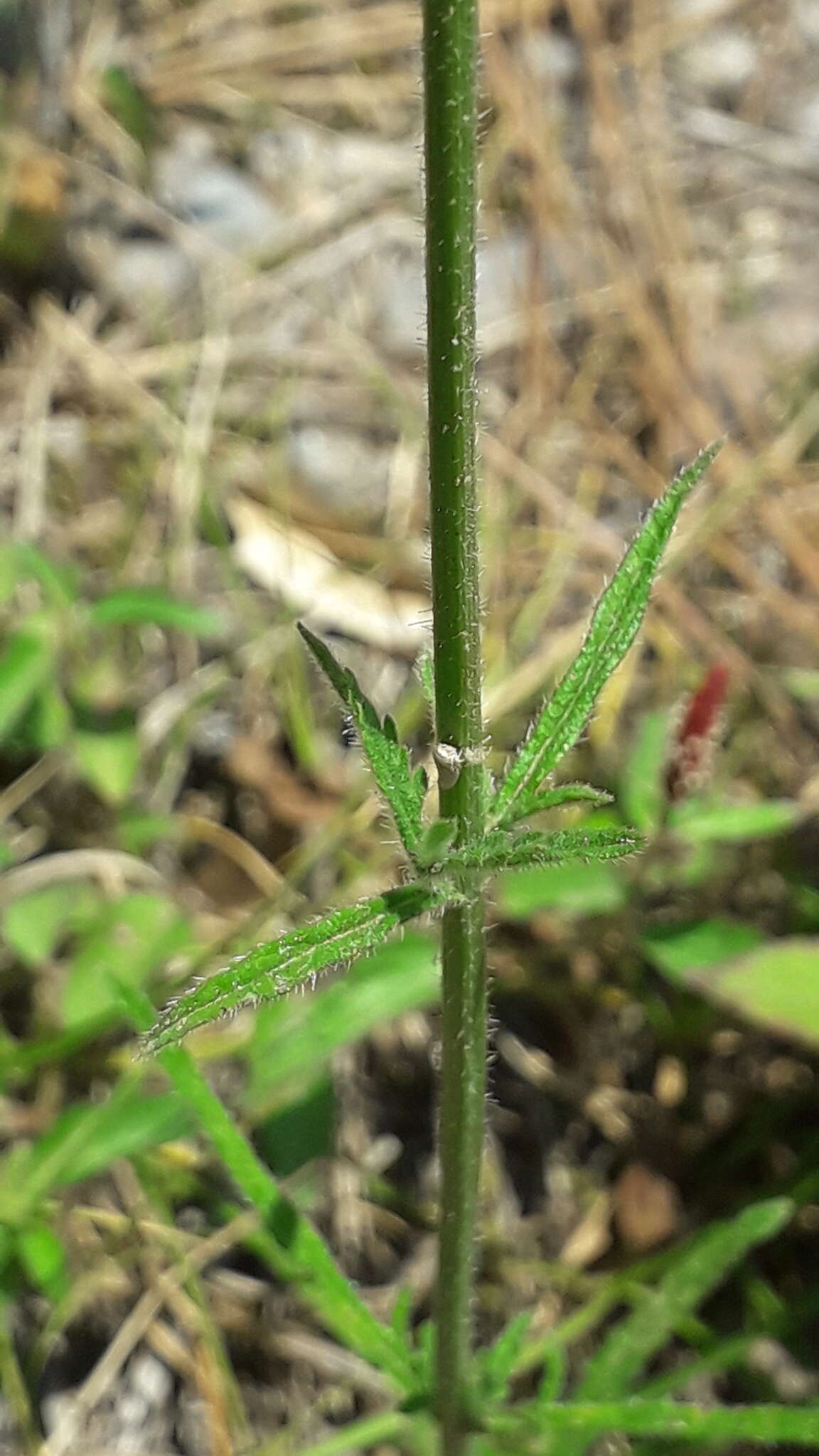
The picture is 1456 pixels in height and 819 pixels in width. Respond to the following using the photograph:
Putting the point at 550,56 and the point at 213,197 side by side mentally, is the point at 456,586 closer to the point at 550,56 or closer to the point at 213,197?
the point at 213,197

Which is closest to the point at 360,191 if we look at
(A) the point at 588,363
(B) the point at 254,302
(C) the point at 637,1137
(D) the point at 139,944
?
(B) the point at 254,302

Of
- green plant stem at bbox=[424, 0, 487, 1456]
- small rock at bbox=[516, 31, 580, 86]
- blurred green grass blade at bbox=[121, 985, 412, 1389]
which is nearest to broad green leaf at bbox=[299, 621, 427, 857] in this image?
green plant stem at bbox=[424, 0, 487, 1456]

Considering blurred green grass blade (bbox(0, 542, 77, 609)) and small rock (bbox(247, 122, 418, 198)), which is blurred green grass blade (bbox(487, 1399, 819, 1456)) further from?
small rock (bbox(247, 122, 418, 198))

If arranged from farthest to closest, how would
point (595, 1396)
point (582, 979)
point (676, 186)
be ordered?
point (676, 186)
point (582, 979)
point (595, 1396)

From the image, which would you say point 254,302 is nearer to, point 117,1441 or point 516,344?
point 516,344

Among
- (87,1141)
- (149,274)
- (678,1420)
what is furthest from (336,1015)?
(149,274)

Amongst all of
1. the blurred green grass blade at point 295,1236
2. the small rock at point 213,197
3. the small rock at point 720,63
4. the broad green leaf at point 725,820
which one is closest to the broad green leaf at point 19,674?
the blurred green grass blade at point 295,1236
